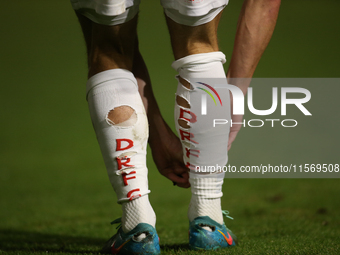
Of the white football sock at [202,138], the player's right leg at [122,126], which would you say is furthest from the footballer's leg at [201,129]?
the player's right leg at [122,126]

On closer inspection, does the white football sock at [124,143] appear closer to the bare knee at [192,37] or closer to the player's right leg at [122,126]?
the player's right leg at [122,126]

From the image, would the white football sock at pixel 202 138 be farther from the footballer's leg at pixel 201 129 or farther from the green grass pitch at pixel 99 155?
the green grass pitch at pixel 99 155

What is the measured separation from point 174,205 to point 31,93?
12.8ft

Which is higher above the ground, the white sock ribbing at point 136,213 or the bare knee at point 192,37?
the bare knee at point 192,37

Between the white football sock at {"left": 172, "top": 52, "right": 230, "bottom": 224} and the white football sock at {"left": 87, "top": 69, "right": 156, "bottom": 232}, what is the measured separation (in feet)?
0.36

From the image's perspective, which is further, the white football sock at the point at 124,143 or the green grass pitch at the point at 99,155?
the green grass pitch at the point at 99,155

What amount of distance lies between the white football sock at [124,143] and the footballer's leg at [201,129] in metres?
0.11

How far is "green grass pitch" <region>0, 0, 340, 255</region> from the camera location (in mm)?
1312

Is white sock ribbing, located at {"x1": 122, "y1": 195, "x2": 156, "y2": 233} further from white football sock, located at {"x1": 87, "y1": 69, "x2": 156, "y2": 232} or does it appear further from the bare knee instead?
the bare knee

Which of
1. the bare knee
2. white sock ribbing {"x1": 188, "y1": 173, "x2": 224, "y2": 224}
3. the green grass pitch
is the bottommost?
the green grass pitch

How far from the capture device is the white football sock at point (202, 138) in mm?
969

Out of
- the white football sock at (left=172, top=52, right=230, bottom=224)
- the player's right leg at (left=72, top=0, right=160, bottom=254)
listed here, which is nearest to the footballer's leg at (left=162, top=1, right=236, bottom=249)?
the white football sock at (left=172, top=52, right=230, bottom=224)

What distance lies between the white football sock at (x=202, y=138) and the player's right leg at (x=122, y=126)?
11cm

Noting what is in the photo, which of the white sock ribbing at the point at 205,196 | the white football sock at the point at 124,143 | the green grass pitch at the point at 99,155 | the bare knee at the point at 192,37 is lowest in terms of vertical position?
the green grass pitch at the point at 99,155
